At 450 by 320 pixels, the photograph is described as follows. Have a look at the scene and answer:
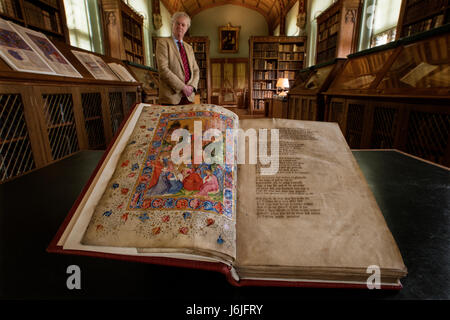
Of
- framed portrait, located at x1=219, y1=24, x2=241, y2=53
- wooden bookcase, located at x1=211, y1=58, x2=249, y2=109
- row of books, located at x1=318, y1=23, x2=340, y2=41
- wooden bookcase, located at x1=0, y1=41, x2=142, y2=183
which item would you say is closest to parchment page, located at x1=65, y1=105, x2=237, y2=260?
wooden bookcase, located at x1=0, y1=41, x2=142, y2=183

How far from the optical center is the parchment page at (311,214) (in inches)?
13.0

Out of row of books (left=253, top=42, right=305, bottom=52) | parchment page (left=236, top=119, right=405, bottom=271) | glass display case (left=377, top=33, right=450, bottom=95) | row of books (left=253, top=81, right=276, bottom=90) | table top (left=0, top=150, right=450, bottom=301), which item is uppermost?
row of books (left=253, top=42, right=305, bottom=52)

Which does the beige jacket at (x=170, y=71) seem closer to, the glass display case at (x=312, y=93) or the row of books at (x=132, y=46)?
the glass display case at (x=312, y=93)

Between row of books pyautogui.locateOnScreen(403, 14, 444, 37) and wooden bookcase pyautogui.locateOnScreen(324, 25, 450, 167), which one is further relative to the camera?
row of books pyautogui.locateOnScreen(403, 14, 444, 37)

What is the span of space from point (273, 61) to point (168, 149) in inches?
328

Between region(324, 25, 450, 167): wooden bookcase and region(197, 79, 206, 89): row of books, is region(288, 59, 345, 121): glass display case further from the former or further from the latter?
region(197, 79, 206, 89): row of books

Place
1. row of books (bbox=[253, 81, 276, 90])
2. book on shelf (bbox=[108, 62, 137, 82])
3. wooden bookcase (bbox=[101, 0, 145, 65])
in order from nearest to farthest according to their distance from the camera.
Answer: book on shelf (bbox=[108, 62, 137, 82]) < wooden bookcase (bbox=[101, 0, 145, 65]) < row of books (bbox=[253, 81, 276, 90])

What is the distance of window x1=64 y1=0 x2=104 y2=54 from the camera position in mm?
4152

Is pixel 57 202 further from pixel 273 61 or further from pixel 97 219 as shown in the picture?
pixel 273 61

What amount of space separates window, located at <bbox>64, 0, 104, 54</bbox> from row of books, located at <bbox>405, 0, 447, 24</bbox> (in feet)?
18.7

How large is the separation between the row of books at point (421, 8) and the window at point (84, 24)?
5690 mm

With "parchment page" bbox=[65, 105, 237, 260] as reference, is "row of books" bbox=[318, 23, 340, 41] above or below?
above
